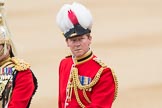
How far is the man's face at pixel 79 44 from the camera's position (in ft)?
11.4

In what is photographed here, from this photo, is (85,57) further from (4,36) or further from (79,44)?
(4,36)

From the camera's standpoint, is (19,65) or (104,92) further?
(19,65)

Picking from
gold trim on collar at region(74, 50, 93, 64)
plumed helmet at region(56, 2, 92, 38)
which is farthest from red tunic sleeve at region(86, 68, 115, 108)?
plumed helmet at region(56, 2, 92, 38)

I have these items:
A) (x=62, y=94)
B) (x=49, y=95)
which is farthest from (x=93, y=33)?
(x=62, y=94)

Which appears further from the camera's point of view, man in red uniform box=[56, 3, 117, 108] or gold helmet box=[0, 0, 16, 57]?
gold helmet box=[0, 0, 16, 57]

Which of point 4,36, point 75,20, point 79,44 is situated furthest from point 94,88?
point 4,36

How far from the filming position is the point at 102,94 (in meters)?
3.46

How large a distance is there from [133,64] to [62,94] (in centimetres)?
212

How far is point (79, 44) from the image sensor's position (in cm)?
347

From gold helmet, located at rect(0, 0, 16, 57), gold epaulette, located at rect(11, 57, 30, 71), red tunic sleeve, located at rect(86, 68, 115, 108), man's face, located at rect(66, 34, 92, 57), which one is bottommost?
red tunic sleeve, located at rect(86, 68, 115, 108)

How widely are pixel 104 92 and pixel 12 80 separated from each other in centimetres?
43

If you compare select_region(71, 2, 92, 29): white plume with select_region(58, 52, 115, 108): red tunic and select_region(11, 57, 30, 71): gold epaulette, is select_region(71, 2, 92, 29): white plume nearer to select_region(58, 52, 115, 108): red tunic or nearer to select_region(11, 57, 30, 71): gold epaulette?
select_region(58, 52, 115, 108): red tunic

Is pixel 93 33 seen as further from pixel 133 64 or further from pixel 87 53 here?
pixel 87 53

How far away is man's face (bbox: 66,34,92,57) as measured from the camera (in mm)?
3473
